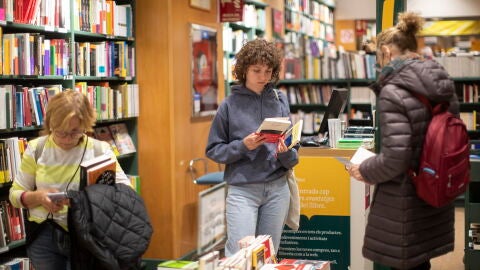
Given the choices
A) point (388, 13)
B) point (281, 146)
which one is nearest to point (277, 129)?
point (281, 146)

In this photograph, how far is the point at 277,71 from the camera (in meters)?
3.84

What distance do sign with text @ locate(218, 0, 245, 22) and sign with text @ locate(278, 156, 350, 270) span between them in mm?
2307

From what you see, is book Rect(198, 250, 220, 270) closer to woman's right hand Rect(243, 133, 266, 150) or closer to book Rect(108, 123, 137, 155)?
woman's right hand Rect(243, 133, 266, 150)

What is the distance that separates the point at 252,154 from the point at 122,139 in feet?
8.23

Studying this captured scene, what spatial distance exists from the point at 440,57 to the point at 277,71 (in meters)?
5.85

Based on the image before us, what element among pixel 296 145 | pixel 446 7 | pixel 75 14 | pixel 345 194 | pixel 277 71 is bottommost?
pixel 345 194

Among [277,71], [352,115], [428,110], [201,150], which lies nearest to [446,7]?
[352,115]

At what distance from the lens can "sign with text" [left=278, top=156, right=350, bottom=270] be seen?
4.86 meters

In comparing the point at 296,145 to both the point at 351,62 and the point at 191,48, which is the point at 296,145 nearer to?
the point at 191,48

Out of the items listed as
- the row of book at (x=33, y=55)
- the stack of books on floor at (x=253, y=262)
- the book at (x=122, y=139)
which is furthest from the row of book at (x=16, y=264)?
the stack of books on floor at (x=253, y=262)

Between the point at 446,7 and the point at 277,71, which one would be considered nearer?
the point at 277,71

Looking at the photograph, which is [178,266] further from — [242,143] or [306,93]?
[306,93]

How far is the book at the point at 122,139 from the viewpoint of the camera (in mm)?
5898

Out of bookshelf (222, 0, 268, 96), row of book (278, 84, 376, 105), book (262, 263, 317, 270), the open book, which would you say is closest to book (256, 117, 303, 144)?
the open book
